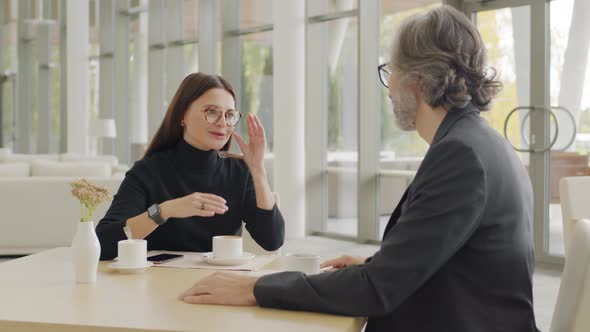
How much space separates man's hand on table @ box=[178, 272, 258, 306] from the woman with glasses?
83 centimetres

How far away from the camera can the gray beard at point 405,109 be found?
5.15 ft

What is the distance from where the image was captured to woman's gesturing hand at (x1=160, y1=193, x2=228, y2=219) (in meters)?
1.93

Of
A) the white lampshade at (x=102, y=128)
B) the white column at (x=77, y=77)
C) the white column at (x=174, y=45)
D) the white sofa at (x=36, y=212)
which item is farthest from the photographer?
the white column at (x=77, y=77)

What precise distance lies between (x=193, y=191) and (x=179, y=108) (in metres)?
0.33

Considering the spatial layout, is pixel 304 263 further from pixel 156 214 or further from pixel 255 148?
pixel 255 148

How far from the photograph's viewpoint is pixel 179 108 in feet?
8.57

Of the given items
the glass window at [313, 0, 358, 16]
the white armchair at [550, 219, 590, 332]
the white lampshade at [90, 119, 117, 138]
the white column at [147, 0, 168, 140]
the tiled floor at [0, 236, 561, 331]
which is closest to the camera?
the white armchair at [550, 219, 590, 332]

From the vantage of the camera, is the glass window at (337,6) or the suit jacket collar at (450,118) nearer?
the suit jacket collar at (450,118)

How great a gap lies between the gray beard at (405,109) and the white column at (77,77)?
12.2 meters

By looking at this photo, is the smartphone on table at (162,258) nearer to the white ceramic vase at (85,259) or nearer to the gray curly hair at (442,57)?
the white ceramic vase at (85,259)

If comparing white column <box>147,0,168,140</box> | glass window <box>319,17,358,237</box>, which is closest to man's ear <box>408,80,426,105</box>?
glass window <box>319,17,358,237</box>

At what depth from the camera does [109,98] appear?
12984 millimetres

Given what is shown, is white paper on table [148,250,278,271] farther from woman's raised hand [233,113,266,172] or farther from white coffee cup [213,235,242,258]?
woman's raised hand [233,113,266,172]

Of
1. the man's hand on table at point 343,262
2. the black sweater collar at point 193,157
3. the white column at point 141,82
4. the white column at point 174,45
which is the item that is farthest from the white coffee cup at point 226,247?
the white column at point 141,82
